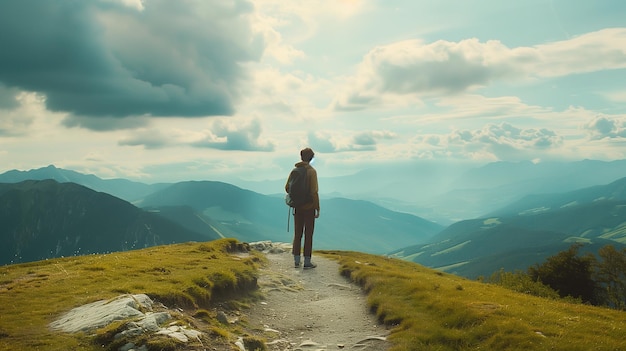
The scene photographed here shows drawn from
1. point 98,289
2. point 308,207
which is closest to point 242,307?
point 98,289

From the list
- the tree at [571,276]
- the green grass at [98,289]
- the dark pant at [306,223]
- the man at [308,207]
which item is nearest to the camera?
the green grass at [98,289]

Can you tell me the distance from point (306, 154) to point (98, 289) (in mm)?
16003

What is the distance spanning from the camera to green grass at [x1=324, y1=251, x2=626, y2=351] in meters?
11.7

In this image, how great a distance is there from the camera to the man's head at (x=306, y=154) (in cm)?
2841

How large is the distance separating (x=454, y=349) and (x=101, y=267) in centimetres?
1857

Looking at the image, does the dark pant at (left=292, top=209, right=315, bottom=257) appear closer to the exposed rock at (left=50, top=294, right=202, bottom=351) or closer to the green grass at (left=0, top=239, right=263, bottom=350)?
the green grass at (left=0, top=239, right=263, bottom=350)

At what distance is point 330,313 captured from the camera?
18.4 meters

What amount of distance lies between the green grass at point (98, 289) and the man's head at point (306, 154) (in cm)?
895

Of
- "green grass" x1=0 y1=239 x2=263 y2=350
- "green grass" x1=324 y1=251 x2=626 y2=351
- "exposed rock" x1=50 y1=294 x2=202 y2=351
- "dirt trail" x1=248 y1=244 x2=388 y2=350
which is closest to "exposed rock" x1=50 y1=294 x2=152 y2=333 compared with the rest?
"exposed rock" x1=50 y1=294 x2=202 y2=351

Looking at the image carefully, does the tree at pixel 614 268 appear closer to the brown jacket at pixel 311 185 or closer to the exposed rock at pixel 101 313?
the brown jacket at pixel 311 185

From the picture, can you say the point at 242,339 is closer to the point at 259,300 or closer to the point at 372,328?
the point at 372,328

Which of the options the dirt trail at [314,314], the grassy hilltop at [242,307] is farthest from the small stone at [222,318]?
the dirt trail at [314,314]

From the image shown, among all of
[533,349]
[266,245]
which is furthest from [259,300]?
[266,245]

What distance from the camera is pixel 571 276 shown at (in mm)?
59219
